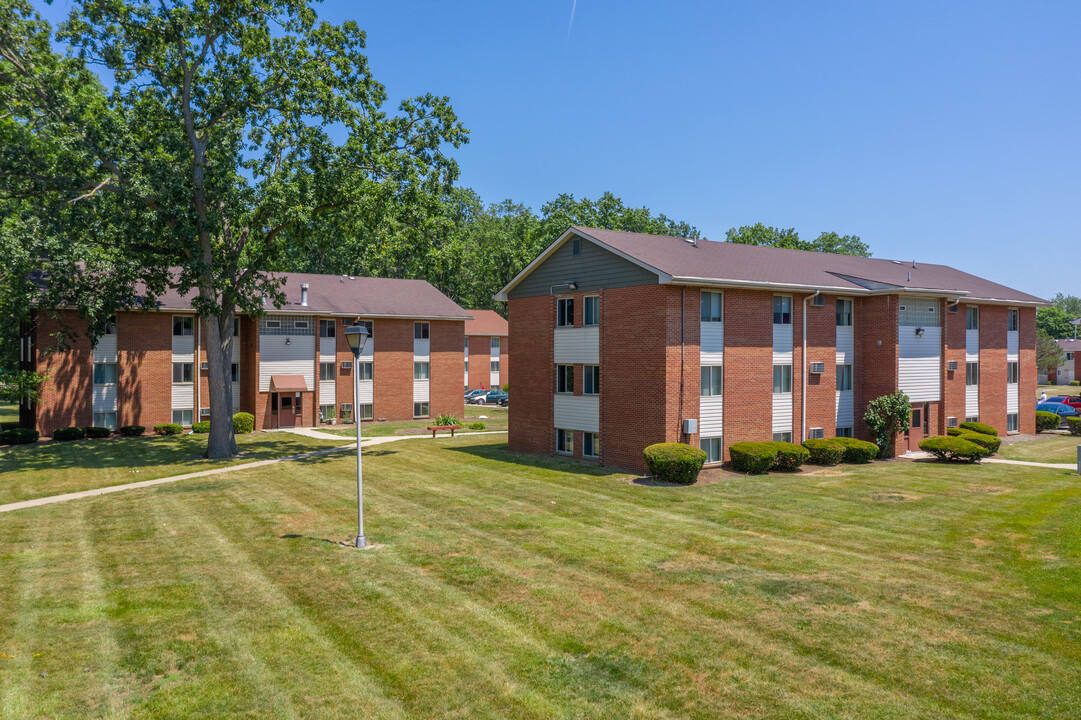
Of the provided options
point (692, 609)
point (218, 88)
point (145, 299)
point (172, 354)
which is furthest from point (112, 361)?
point (692, 609)

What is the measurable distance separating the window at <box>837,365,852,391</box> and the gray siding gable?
11.4 m

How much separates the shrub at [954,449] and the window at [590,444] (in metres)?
14.5

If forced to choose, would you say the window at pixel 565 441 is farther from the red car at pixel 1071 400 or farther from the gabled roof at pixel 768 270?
the red car at pixel 1071 400

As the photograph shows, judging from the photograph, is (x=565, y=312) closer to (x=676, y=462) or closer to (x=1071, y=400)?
(x=676, y=462)

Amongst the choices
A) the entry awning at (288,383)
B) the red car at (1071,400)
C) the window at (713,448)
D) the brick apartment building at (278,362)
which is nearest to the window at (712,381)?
the window at (713,448)

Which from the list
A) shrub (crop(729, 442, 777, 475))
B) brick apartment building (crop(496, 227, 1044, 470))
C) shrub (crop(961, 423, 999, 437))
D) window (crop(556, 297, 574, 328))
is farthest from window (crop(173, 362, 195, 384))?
shrub (crop(961, 423, 999, 437))

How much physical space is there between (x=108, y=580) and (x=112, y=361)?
3127 cm

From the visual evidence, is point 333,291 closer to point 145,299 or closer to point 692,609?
point 145,299

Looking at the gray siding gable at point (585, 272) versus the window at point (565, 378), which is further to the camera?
the window at point (565, 378)

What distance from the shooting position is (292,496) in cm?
2189

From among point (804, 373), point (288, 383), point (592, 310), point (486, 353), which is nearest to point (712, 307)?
point (592, 310)

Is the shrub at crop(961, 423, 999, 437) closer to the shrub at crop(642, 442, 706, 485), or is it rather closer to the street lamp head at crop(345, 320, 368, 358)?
the shrub at crop(642, 442, 706, 485)

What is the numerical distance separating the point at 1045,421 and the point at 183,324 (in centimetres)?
5245

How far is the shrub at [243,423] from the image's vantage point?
41.7 metres
